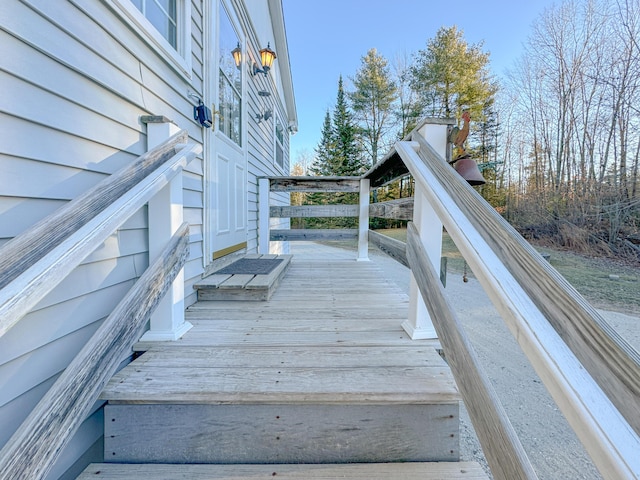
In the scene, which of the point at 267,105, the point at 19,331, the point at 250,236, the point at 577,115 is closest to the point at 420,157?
the point at 19,331

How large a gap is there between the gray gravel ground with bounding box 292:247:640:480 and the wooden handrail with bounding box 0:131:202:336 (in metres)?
1.97

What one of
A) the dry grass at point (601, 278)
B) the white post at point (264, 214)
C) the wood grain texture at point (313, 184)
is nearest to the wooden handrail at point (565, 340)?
the wood grain texture at point (313, 184)

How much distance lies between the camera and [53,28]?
1021 millimetres

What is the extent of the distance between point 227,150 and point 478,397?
269 centimetres

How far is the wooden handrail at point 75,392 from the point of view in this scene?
2.29 ft

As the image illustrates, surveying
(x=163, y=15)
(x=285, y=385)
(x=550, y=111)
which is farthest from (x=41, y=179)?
(x=550, y=111)

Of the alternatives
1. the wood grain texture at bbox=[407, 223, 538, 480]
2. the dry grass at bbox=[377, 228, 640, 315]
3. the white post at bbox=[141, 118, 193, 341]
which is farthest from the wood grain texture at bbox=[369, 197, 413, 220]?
the dry grass at bbox=[377, 228, 640, 315]

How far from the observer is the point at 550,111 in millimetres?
9695

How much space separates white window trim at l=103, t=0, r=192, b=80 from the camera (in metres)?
1.35

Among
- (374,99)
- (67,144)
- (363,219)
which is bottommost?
(363,219)

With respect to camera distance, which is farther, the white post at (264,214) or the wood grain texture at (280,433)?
the white post at (264,214)

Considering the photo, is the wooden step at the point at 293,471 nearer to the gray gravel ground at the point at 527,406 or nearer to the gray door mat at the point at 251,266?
the gray gravel ground at the point at 527,406

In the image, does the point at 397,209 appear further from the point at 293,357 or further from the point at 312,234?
the point at 312,234

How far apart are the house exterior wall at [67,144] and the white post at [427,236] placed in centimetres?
138
